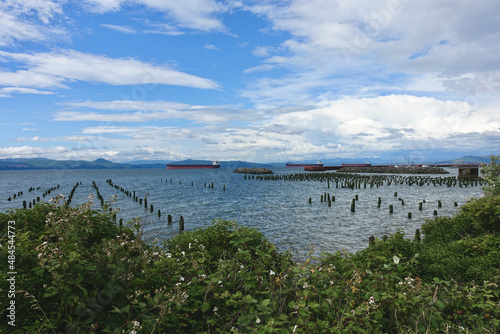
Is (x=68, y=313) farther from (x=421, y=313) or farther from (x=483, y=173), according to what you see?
(x=483, y=173)

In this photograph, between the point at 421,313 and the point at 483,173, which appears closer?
the point at 421,313

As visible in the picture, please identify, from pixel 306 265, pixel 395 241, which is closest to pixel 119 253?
pixel 306 265

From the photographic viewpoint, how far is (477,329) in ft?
13.5

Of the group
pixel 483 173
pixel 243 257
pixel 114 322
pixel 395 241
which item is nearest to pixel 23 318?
pixel 114 322

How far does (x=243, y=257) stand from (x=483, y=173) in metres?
18.3

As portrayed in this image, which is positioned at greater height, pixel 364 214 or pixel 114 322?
pixel 114 322

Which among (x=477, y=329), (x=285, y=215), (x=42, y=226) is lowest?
(x=285, y=215)

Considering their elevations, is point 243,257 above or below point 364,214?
above

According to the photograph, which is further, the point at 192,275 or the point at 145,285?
the point at 192,275

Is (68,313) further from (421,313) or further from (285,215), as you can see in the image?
(285,215)

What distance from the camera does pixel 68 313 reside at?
3.53 meters

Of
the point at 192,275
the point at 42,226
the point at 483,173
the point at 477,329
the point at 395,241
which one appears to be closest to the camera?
the point at 477,329

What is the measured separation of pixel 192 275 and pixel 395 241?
6.57m

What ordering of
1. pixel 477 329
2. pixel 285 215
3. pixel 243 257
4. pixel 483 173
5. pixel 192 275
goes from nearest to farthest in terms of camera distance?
1. pixel 477 329
2. pixel 192 275
3. pixel 243 257
4. pixel 483 173
5. pixel 285 215
